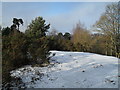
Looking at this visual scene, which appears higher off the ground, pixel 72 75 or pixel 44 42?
pixel 44 42

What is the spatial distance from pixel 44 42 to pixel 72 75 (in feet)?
8.53

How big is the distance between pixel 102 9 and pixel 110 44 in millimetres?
4115

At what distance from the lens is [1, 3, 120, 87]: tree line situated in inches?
239

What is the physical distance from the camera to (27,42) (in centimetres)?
684

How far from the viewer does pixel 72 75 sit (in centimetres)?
521

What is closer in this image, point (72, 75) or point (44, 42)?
point (72, 75)

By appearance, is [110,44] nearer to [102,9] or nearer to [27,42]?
[102,9]

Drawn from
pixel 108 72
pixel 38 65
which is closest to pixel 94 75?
pixel 108 72

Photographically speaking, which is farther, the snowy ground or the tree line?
the tree line

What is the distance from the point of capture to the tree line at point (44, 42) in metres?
6.07

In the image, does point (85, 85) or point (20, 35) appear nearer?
point (85, 85)

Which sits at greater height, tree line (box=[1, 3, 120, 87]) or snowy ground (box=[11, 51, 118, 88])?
tree line (box=[1, 3, 120, 87])

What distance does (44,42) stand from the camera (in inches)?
279

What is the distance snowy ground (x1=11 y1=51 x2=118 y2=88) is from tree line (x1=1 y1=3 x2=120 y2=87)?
710 mm
